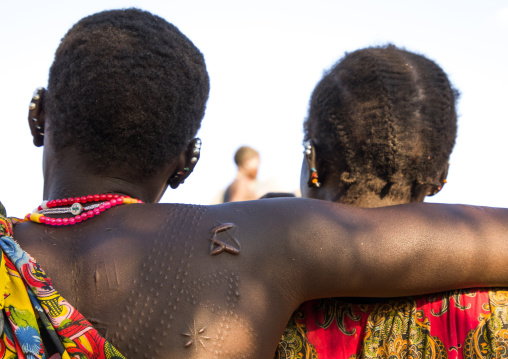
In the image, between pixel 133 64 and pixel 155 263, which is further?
pixel 133 64

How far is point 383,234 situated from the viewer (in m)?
1.75

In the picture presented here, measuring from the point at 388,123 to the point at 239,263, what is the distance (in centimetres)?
82

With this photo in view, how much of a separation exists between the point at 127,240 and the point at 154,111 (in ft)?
1.39

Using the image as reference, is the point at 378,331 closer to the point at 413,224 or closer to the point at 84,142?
the point at 413,224

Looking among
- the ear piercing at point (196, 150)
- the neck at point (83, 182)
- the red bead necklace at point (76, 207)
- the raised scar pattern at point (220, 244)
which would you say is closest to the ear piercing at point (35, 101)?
the neck at point (83, 182)

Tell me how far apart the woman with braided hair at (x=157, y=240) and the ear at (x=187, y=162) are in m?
0.03

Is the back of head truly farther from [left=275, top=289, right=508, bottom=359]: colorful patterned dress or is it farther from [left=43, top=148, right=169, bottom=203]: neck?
[left=43, top=148, right=169, bottom=203]: neck

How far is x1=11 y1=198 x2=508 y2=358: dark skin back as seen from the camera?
1.60m

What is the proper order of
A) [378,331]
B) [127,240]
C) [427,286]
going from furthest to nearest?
[378,331] < [427,286] < [127,240]

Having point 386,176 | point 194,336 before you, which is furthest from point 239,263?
point 386,176

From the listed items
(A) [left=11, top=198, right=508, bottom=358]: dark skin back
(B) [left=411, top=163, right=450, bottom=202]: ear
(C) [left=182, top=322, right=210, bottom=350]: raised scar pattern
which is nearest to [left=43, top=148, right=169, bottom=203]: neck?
(A) [left=11, top=198, right=508, bottom=358]: dark skin back

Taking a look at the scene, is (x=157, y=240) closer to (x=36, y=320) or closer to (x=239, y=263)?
(x=239, y=263)

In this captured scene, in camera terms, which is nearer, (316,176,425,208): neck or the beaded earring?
(316,176,425,208): neck

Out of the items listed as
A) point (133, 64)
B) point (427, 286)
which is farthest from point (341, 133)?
point (133, 64)
